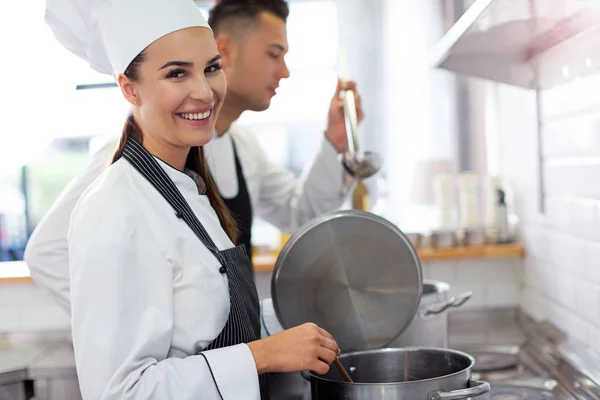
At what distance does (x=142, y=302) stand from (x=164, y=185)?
0.23 metres

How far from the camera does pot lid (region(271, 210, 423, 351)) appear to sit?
1545mm

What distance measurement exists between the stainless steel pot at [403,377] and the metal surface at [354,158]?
73 centimetres

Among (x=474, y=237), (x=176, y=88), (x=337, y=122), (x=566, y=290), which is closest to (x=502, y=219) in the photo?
(x=474, y=237)

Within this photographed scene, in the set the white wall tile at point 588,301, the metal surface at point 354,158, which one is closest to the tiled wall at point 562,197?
the white wall tile at point 588,301

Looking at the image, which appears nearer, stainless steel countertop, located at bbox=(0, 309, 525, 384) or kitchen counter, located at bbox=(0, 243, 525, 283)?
stainless steel countertop, located at bbox=(0, 309, 525, 384)

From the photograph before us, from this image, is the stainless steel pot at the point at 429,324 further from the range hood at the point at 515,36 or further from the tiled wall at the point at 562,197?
the range hood at the point at 515,36

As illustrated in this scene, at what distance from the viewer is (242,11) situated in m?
2.21

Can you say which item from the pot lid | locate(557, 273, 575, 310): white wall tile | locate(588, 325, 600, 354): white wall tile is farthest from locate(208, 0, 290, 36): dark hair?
locate(588, 325, 600, 354): white wall tile

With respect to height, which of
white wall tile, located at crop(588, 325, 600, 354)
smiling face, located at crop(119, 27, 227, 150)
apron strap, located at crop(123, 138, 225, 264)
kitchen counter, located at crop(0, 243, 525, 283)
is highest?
smiling face, located at crop(119, 27, 227, 150)

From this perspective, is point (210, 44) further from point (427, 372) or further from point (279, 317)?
point (427, 372)

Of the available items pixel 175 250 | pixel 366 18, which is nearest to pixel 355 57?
pixel 366 18

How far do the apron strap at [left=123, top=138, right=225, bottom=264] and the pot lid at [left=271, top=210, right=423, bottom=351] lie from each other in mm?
304

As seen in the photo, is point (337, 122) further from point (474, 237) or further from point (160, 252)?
point (160, 252)

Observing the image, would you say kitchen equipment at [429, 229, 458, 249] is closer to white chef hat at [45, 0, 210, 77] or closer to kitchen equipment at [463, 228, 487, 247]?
kitchen equipment at [463, 228, 487, 247]
